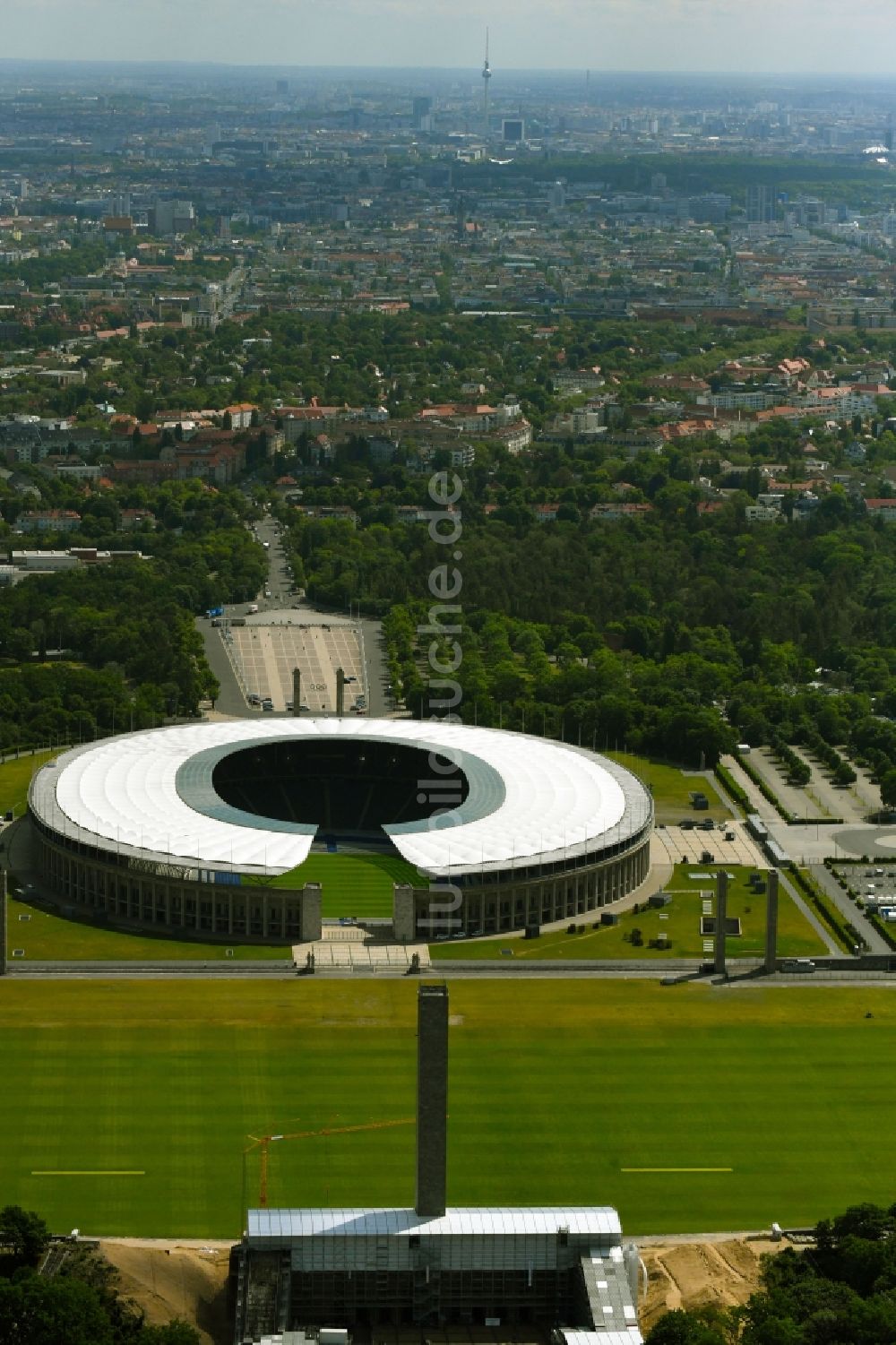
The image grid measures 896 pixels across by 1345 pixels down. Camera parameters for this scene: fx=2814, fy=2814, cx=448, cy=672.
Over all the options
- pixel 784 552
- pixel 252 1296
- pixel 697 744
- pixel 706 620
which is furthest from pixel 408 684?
pixel 252 1296

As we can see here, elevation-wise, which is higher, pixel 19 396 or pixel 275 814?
pixel 275 814

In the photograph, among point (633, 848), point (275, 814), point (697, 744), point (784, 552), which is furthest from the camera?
point (784, 552)

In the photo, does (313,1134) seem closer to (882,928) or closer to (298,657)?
(882,928)

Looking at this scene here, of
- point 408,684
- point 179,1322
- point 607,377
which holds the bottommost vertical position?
point 607,377

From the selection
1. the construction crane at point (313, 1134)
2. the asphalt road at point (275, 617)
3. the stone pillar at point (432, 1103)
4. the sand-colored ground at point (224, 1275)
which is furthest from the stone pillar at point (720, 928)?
the asphalt road at point (275, 617)

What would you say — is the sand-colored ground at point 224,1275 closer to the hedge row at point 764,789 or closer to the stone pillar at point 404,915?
the stone pillar at point 404,915

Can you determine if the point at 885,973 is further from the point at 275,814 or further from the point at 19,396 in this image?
the point at 19,396
